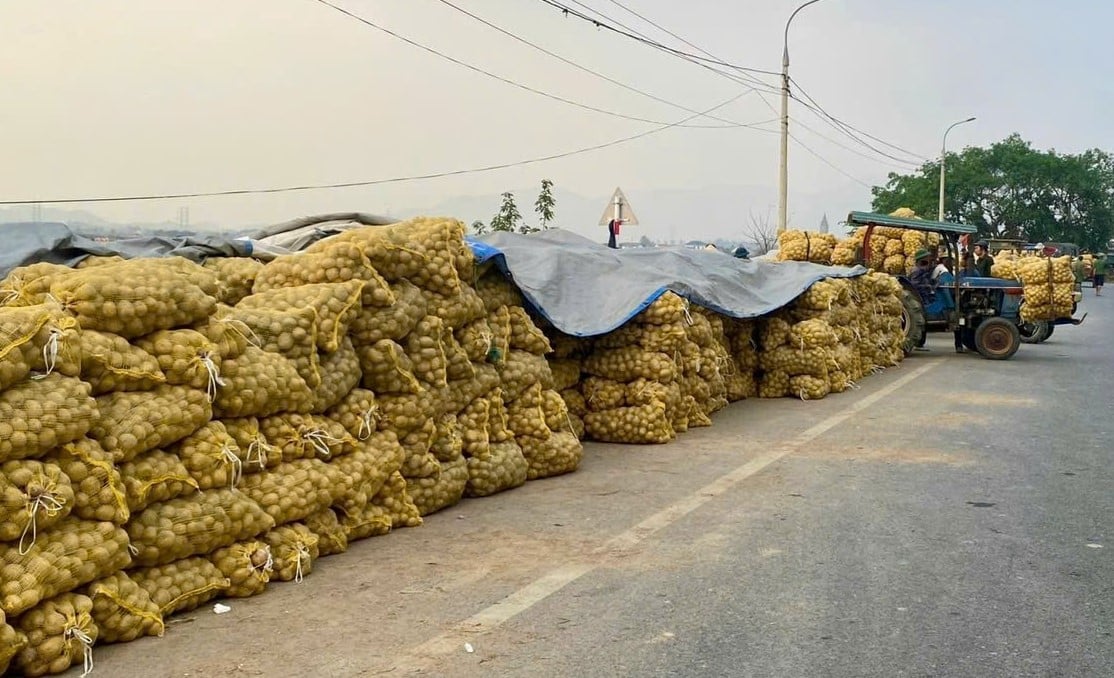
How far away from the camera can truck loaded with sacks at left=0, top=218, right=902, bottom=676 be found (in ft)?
14.4

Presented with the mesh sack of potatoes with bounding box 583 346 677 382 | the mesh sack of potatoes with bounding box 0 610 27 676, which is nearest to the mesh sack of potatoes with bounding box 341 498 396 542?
the mesh sack of potatoes with bounding box 0 610 27 676

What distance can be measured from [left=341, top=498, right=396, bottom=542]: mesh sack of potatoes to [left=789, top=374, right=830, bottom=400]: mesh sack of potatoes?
26.2 ft

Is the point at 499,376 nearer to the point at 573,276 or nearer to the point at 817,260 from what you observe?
the point at 573,276

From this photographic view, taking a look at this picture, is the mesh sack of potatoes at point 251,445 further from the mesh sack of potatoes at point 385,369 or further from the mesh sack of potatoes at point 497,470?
the mesh sack of potatoes at point 497,470

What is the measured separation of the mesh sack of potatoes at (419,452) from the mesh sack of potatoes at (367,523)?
0.39 meters

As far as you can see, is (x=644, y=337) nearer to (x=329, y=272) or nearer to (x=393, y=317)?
(x=393, y=317)

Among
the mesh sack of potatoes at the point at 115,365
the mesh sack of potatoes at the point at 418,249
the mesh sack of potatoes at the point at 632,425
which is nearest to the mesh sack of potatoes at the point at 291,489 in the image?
the mesh sack of potatoes at the point at 115,365

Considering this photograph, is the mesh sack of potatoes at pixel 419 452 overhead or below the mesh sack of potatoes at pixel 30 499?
below

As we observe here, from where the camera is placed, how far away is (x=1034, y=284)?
19641 mm

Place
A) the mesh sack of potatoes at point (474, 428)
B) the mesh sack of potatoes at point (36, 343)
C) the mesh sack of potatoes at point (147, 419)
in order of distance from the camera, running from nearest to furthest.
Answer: the mesh sack of potatoes at point (36, 343) → the mesh sack of potatoes at point (147, 419) → the mesh sack of potatoes at point (474, 428)

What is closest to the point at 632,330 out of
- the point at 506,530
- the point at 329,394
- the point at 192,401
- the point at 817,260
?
the point at 506,530

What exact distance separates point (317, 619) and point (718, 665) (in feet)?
6.31

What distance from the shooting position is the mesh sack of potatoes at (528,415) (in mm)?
8258

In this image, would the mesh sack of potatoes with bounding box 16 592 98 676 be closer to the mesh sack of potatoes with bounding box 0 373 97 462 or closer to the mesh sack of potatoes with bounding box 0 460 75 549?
the mesh sack of potatoes with bounding box 0 460 75 549
